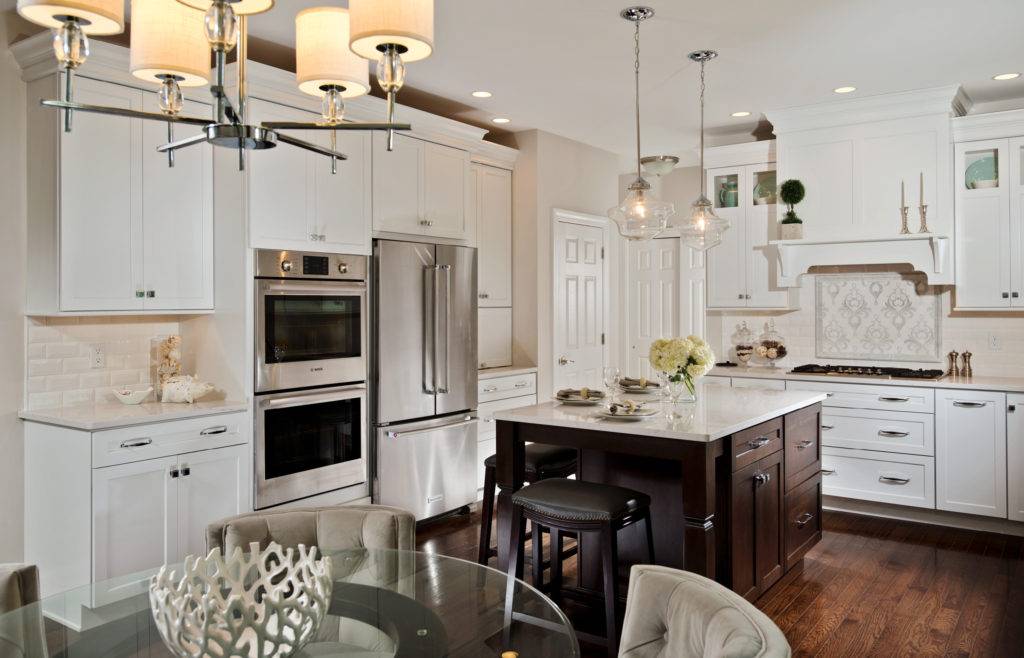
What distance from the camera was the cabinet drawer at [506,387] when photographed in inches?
209

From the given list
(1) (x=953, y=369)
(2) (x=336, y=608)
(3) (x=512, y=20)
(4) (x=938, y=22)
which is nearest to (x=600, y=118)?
(3) (x=512, y=20)

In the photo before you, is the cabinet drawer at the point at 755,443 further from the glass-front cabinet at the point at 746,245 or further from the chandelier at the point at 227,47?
the glass-front cabinet at the point at 746,245

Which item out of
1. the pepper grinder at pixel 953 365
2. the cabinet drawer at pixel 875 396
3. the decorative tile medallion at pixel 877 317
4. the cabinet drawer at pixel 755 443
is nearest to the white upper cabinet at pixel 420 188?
the cabinet drawer at pixel 755 443

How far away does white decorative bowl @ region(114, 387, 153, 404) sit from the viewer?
371 centimetres

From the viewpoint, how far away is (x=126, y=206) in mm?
3615

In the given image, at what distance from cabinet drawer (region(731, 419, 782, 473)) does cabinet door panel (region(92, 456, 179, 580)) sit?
2524mm

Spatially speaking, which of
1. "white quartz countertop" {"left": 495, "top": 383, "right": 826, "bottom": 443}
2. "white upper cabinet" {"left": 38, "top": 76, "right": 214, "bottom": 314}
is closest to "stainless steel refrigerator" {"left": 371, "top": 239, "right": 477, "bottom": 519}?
"white upper cabinet" {"left": 38, "top": 76, "right": 214, "bottom": 314}

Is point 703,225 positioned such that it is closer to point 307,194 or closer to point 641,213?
point 641,213

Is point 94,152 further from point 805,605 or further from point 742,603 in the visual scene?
point 805,605

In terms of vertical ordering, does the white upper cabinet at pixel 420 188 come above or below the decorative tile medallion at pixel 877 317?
above

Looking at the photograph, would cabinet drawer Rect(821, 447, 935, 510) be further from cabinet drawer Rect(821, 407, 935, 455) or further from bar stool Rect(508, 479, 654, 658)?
bar stool Rect(508, 479, 654, 658)

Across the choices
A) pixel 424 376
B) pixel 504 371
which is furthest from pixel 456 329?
pixel 504 371

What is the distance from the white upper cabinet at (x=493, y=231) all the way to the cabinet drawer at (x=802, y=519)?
8.67 feet

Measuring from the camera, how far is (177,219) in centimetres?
383
